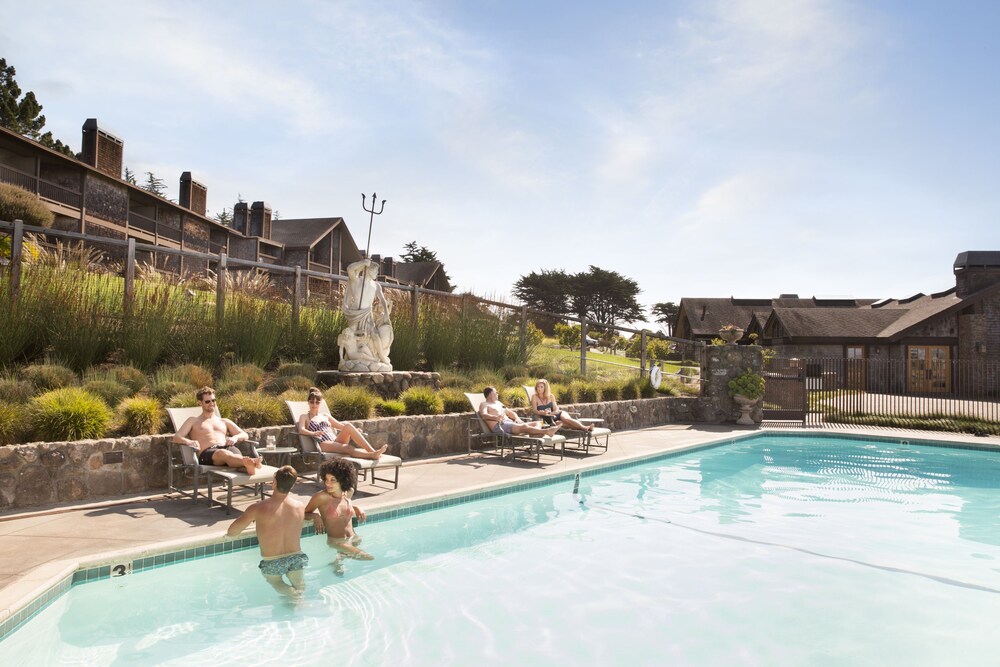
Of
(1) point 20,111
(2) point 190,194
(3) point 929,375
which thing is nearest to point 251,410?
(2) point 190,194

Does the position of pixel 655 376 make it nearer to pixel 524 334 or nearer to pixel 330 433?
pixel 524 334

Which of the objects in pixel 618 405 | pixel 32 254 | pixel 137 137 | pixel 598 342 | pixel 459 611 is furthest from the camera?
pixel 137 137

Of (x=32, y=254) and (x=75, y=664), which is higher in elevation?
(x=32, y=254)

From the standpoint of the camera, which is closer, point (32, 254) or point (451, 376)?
point (32, 254)

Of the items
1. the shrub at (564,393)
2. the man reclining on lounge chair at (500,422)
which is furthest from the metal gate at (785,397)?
the man reclining on lounge chair at (500,422)

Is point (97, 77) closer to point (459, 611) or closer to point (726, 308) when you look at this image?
point (459, 611)

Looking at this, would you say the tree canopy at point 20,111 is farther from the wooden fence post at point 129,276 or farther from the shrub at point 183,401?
the shrub at point 183,401

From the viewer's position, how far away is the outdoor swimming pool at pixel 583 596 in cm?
349

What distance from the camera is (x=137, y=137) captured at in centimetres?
2322

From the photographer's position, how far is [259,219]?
3019 centimetres

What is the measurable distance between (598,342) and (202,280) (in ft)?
38.8

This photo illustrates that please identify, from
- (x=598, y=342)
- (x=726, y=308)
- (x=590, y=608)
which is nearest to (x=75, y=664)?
(x=590, y=608)

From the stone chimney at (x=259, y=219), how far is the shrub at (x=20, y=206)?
12754 mm

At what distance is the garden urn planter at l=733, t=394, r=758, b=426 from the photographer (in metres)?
13.5
